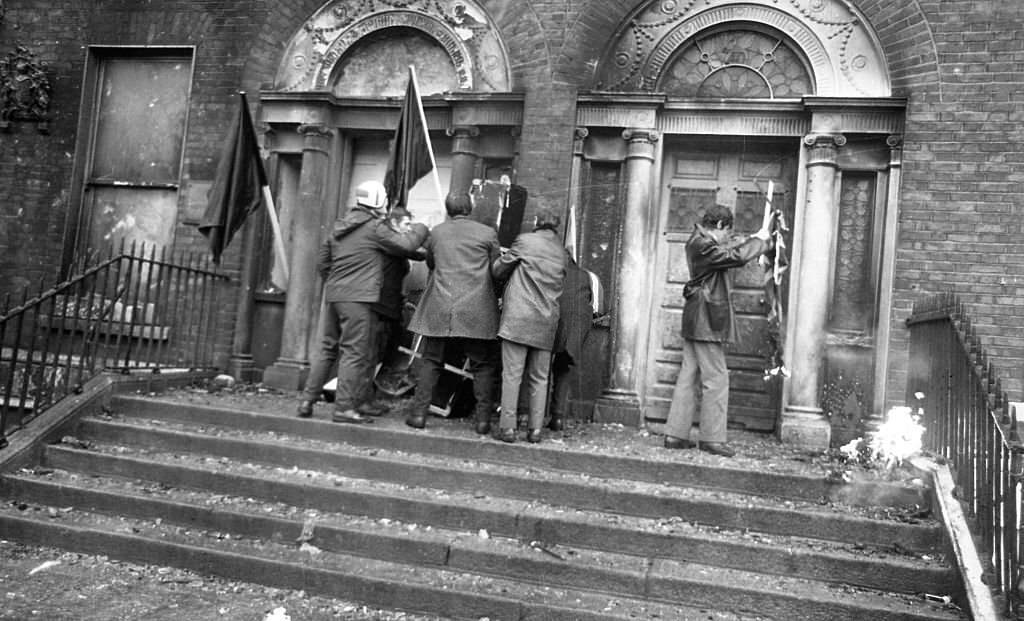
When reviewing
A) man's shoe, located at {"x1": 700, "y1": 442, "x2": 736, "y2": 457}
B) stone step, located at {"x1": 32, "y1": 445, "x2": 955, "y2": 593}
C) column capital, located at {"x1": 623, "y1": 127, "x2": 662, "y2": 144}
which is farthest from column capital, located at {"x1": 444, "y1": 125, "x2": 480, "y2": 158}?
man's shoe, located at {"x1": 700, "y1": 442, "x2": 736, "y2": 457}

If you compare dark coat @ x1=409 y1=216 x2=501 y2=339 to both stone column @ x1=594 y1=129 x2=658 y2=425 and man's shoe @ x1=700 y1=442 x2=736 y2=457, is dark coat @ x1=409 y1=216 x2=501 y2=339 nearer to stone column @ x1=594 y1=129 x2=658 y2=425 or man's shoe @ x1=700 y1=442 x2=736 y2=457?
stone column @ x1=594 y1=129 x2=658 y2=425

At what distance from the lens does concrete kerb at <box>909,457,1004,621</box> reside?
4.03m

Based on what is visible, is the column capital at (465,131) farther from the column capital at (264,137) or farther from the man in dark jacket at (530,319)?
the column capital at (264,137)

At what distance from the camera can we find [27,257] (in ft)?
30.4

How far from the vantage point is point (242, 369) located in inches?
336

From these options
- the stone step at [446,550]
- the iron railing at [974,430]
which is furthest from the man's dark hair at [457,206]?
the iron railing at [974,430]

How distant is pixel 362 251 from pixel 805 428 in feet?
14.0

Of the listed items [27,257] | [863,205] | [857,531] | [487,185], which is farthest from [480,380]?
[27,257]

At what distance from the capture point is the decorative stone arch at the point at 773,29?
24.3 feet

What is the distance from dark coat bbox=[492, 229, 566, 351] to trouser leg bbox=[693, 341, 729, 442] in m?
1.22

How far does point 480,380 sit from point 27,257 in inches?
246

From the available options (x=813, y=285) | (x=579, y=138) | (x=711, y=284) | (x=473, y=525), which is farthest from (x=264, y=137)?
(x=813, y=285)

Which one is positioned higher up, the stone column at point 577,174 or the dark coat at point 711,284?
the stone column at point 577,174

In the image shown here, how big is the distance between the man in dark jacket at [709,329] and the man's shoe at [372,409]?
255 cm
